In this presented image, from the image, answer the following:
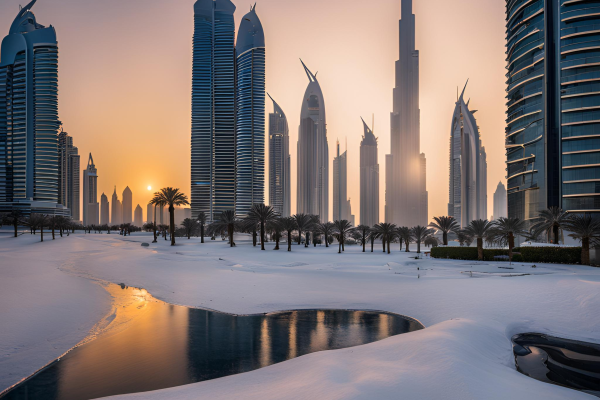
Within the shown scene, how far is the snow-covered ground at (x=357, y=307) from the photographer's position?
32.0 feet

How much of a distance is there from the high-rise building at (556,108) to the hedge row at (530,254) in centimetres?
4984

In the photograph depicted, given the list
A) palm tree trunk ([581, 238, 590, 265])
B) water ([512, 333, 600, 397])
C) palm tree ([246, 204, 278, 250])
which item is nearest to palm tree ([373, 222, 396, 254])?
palm tree ([246, 204, 278, 250])

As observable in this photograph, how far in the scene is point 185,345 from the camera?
1491cm

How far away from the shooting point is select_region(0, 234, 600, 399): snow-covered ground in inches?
384

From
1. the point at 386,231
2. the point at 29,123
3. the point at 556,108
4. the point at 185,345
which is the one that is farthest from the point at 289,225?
the point at 29,123

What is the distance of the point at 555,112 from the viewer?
85438mm

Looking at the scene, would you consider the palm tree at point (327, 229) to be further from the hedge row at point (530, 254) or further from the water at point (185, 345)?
the water at point (185, 345)

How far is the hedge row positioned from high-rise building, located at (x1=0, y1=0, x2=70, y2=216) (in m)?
210

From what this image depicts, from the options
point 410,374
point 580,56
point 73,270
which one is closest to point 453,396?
point 410,374

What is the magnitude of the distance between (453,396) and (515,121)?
356ft

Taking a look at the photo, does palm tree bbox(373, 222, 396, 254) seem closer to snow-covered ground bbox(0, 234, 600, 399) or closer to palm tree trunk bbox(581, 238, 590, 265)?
snow-covered ground bbox(0, 234, 600, 399)

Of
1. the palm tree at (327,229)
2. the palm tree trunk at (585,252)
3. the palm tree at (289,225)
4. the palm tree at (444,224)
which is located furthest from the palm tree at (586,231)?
the palm tree at (327,229)

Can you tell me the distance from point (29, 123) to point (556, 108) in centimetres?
24233

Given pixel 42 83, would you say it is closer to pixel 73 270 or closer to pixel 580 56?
pixel 73 270
